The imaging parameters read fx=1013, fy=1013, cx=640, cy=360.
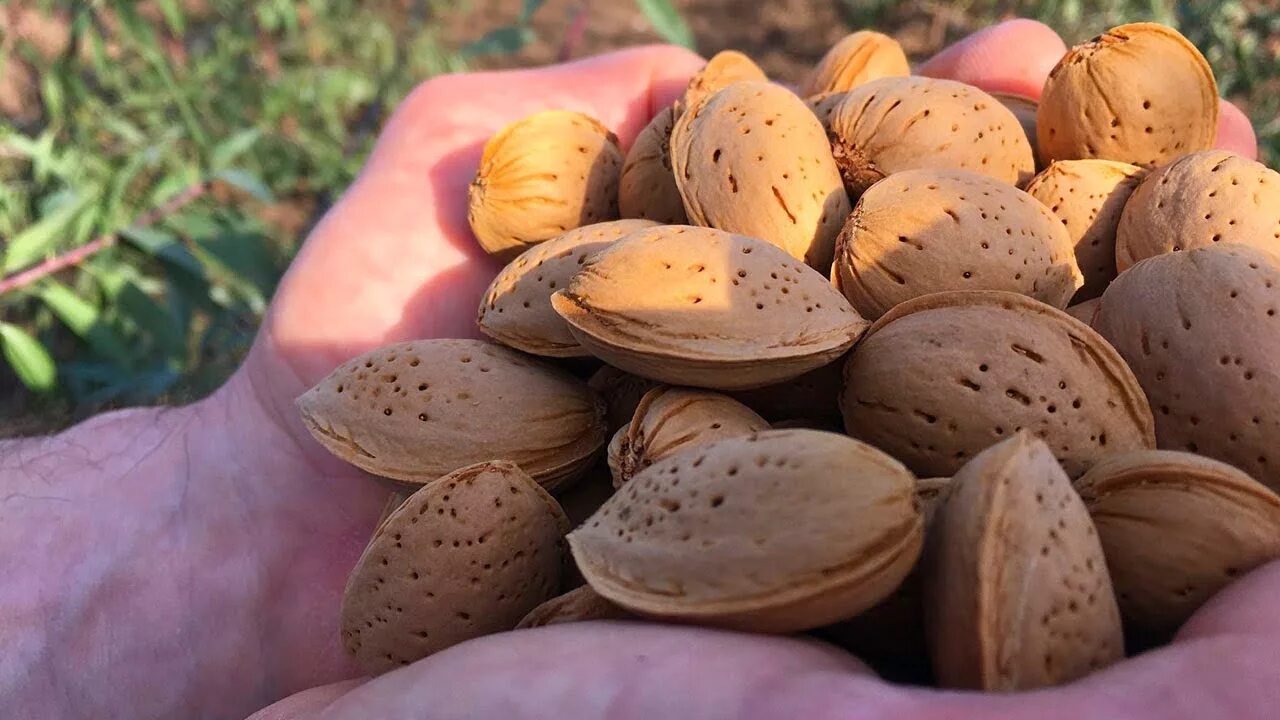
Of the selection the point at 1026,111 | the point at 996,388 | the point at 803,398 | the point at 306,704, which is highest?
the point at 1026,111

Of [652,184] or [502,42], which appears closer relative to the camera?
[652,184]

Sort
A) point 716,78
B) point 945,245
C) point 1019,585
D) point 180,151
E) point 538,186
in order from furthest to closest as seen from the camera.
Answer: point 180,151 < point 716,78 < point 538,186 < point 945,245 < point 1019,585

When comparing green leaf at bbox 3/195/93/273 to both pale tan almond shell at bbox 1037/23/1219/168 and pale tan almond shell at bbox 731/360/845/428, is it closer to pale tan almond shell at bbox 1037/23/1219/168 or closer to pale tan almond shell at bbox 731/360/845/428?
pale tan almond shell at bbox 731/360/845/428

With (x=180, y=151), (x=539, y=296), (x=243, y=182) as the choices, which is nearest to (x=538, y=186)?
(x=539, y=296)

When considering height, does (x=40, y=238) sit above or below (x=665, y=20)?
below

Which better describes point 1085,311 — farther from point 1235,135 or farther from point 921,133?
point 1235,135

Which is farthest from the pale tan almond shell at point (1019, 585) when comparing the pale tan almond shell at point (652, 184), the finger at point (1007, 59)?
the finger at point (1007, 59)

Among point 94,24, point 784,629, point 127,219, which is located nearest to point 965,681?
point 784,629

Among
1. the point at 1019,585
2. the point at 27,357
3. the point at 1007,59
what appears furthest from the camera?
the point at 27,357

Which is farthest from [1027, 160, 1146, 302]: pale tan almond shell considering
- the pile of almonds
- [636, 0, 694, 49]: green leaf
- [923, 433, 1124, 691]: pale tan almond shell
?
[636, 0, 694, 49]: green leaf
